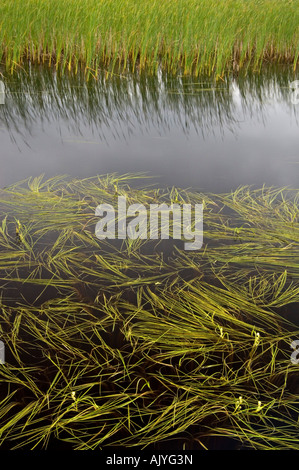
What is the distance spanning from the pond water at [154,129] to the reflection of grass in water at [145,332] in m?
0.53

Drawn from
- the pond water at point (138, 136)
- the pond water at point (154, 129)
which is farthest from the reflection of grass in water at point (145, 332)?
the pond water at point (154, 129)

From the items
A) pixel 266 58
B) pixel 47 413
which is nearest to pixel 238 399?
pixel 47 413

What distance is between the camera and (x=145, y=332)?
60.2 inches

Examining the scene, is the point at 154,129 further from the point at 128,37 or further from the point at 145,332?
the point at 145,332

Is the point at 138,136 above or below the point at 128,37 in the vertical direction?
below

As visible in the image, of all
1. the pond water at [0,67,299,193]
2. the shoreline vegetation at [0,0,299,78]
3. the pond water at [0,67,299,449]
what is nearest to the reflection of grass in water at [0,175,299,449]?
the pond water at [0,67,299,449]

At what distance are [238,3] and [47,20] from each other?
9.19ft

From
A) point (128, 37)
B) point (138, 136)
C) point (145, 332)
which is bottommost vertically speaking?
point (145, 332)

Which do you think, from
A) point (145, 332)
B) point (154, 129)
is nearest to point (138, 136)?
point (154, 129)

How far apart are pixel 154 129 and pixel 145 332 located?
2339 millimetres

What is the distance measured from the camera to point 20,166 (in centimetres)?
282

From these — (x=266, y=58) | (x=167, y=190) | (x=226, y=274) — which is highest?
(x=266, y=58)

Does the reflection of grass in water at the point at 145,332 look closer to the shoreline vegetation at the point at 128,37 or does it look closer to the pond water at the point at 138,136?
the pond water at the point at 138,136

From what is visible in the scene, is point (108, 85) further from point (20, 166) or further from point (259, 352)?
point (259, 352)
